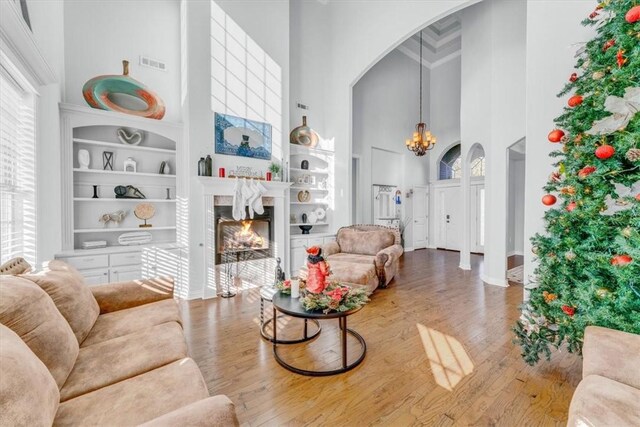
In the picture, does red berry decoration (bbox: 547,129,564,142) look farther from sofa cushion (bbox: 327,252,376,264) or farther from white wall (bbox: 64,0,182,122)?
white wall (bbox: 64,0,182,122)

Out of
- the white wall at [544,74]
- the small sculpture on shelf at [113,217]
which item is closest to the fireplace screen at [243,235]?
the small sculpture on shelf at [113,217]

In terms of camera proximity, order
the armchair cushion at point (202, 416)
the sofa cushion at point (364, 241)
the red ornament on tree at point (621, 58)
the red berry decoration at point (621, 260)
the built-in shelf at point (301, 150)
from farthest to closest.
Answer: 1. the built-in shelf at point (301, 150)
2. the sofa cushion at point (364, 241)
3. the red ornament on tree at point (621, 58)
4. the red berry decoration at point (621, 260)
5. the armchair cushion at point (202, 416)

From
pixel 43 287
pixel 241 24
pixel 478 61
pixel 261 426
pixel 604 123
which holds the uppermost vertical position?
pixel 241 24

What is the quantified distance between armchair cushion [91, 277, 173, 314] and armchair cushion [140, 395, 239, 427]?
1.72 metres

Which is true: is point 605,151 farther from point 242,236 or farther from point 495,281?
point 242,236

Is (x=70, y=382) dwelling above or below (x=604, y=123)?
below

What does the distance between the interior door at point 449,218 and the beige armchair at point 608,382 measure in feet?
23.0

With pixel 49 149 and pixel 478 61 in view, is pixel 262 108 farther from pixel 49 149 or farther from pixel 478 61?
pixel 478 61

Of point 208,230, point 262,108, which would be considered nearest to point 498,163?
point 262,108

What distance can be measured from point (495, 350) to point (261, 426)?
7.03ft

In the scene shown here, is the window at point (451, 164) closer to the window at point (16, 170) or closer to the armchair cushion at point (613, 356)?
the armchair cushion at point (613, 356)

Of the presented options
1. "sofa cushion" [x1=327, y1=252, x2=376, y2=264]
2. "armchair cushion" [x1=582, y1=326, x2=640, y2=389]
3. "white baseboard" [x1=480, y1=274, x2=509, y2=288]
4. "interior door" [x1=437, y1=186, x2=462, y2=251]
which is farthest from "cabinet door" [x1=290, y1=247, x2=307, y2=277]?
"interior door" [x1=437, y1=186, x2=462, y2=251]

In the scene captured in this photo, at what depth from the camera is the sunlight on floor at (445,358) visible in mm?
2156

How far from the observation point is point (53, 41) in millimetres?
3191
